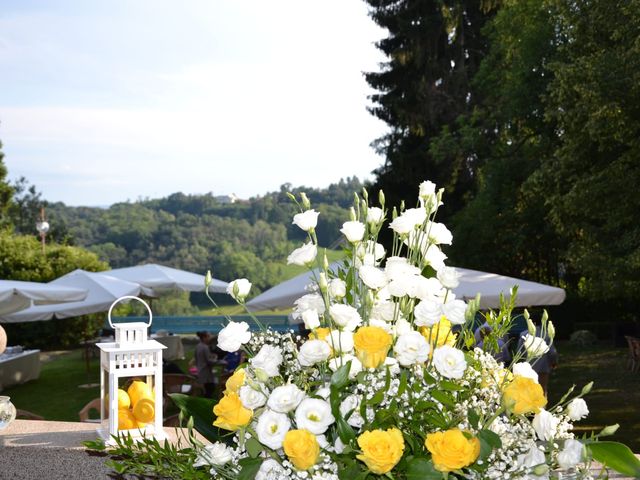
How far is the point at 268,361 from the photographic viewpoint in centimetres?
161

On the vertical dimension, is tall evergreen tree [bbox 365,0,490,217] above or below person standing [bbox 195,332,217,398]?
above

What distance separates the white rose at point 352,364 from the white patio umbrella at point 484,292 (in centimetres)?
712

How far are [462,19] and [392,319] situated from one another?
76.4 ft

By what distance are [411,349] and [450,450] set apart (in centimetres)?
24

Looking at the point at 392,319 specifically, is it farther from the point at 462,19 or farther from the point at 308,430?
the point at 462,19

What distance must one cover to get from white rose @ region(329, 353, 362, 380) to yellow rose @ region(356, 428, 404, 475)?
19cm

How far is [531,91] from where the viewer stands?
Answer: 57.3 ft

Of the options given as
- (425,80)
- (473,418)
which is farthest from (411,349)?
(425,80)

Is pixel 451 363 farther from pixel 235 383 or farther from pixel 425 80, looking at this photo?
pixel 425 80

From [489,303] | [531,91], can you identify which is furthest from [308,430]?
[531,91]

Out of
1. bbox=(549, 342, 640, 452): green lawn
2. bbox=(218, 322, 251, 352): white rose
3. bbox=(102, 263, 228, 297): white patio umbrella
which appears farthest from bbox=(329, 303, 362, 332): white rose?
bbox=(102, 263, 228, 297): white patio umbrella

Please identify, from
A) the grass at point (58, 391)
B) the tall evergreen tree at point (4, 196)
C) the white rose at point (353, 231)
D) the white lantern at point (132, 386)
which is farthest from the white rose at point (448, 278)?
the tall evergreen tree at point (4, 196)

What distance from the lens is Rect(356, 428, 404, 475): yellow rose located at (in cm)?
137

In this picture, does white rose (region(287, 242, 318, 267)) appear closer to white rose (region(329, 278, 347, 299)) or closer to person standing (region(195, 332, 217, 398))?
white rose (region(329, 278, 347, 299))
